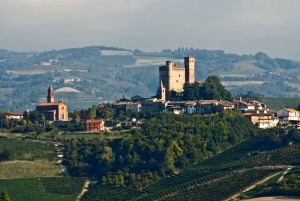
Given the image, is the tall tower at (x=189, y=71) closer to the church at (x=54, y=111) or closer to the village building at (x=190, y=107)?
the village building at (x=190, y=107)

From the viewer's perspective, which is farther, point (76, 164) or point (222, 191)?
point (76, 164)

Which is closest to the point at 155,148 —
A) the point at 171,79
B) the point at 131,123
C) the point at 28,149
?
the point at 28,149

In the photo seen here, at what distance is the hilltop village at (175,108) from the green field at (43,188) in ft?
51.1

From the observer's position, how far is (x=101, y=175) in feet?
279

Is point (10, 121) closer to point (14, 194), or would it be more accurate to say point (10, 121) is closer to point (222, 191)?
point (14, 194)

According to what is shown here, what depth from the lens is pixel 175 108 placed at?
103938 mm

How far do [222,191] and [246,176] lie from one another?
3.39 metres

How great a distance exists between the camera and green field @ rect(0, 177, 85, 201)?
78.2m

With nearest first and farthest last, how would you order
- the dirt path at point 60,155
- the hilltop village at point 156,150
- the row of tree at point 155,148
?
1. the hilltop village at point 156,150
2. the row of tree at point 155,148
3. the dirt path at point 60,155

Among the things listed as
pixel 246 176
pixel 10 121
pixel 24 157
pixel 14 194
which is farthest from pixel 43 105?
pixel 246 176

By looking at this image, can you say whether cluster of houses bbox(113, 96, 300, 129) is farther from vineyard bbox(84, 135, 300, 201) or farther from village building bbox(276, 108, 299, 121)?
vineyard bbox(84, 135, 300, 201)

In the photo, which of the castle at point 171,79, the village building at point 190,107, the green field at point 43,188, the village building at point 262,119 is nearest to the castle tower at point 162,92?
the castle at point 171,79

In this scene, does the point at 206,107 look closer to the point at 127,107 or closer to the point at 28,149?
the point at 127,107

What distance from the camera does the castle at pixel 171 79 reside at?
362ft
